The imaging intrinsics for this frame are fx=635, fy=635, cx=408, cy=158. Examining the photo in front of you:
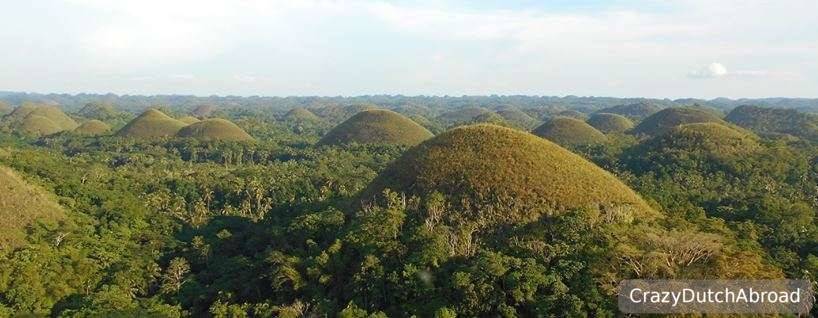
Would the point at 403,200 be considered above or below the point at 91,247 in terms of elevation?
above

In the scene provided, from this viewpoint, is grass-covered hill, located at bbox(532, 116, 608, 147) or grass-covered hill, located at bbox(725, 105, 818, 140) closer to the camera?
grass-covered hill, located at bbox(532, 116, 608, 147)

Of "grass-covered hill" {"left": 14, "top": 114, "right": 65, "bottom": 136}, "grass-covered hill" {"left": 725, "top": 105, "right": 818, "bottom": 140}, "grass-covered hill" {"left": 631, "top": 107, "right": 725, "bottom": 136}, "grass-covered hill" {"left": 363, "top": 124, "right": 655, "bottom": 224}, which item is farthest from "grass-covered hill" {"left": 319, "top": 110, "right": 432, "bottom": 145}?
"grass-covered hill" {"left": 725, "top": 105, "right": 818, "bottom": 140}

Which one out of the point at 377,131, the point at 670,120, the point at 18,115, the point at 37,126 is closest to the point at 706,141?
the point at 377,131

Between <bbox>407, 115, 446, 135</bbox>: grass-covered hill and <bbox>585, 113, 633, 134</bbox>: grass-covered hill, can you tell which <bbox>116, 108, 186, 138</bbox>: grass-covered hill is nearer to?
<bbox>407, 115, 446, 135</bbox>: grass-covered hill

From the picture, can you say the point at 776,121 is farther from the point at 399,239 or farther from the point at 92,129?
the point at 92,129

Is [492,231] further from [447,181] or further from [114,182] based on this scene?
[114,182]

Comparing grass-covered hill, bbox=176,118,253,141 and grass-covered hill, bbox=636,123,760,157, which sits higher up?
grass-covered hill, bbox=636,123,760,157

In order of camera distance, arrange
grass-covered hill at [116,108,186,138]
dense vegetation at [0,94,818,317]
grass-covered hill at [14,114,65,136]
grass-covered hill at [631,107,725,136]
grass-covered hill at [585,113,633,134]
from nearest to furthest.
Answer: dense vegetation at [0,94,818,317]
grass-covered hill at [116,108,186,138]
grass-covered hill at [631,107,725,136]
grass-covered hill at [14,114,65,136]
grass-covered hill at [585,113,633,134]

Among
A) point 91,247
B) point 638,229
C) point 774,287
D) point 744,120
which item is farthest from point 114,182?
point 744,120
